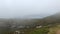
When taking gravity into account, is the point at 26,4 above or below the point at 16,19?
above

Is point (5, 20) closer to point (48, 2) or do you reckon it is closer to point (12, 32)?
point (12, 32)

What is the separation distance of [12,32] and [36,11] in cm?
23

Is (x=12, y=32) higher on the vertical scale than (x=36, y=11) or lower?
lower

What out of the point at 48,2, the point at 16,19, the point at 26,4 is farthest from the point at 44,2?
the point at 16,19

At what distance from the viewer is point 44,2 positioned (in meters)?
0.85

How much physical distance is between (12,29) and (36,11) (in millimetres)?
215

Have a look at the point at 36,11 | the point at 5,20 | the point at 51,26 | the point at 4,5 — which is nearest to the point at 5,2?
the point at 4,5

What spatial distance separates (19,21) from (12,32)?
0.30 ft

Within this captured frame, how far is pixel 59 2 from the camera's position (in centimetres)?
85

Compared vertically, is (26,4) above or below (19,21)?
above

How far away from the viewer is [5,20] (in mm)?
842

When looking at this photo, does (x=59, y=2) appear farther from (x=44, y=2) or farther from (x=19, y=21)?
(x=19, y=21)

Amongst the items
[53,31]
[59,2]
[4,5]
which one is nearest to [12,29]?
[4,5]

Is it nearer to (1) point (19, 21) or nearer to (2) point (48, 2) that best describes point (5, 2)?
(1) point (19, 21)
